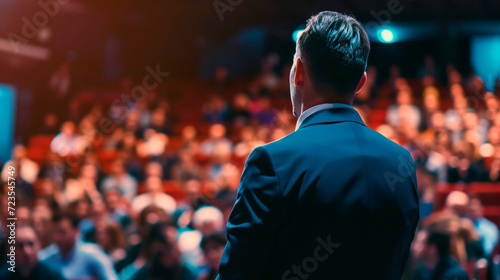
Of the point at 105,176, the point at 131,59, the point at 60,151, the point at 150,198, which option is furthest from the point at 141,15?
the point at 150,198

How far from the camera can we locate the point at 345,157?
85cm

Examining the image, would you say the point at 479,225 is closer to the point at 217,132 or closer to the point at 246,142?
the point at 246,142

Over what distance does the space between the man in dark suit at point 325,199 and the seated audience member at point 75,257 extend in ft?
8.63

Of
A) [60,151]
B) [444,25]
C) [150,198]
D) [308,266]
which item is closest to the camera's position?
[308,266]

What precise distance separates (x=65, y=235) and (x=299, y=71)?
9.18 feet

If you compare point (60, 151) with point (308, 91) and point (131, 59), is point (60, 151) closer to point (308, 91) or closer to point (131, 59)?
point (131, 59)

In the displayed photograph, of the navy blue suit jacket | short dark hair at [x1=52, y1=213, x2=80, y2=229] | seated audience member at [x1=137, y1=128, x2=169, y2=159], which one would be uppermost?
the navy blue suit jacket

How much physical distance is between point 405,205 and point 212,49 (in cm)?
1123

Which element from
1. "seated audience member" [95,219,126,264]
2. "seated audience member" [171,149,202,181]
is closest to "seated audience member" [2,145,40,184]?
"seated audience member" [171,149,202,181]

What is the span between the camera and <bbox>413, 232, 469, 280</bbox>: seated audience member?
9.25 ft

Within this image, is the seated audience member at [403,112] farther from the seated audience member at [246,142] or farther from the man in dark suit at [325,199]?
the man in dark suit at [325,199]

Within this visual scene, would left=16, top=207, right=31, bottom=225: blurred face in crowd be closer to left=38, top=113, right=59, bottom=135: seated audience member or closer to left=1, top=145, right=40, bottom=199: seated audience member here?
left=1, top=145, right=40, bottom=199: seated audience member

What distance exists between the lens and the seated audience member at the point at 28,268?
2592mm

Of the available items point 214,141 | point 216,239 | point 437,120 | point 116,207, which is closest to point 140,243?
point 216,239
